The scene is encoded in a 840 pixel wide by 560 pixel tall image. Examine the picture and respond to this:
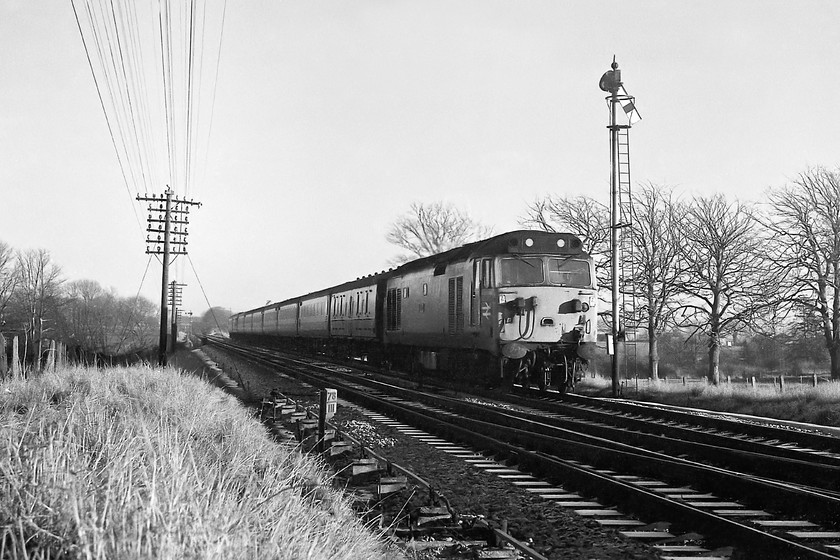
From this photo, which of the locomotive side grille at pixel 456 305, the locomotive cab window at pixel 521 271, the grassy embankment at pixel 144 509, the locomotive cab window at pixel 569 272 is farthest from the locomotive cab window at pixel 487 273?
the grassy embankment at pixel 144 509

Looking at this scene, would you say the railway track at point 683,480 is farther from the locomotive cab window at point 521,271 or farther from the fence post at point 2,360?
the fence post at point 2,360

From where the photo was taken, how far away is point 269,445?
8.45 m

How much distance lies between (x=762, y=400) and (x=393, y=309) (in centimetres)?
1213

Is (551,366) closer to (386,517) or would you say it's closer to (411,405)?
(411,405)

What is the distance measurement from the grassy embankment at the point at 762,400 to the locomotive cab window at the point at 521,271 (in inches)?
170

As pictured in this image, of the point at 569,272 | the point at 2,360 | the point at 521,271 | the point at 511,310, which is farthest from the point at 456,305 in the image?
the point at 2,360

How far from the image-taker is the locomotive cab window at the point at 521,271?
1681 cm

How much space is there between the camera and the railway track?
576cm

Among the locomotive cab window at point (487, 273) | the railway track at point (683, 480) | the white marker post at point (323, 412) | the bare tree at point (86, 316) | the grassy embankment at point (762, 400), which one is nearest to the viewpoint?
the railway track at point (683, 480)

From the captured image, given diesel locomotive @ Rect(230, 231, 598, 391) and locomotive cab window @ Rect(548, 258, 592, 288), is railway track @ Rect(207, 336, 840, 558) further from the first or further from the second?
locomotive cab window @ Rect(548, 258, 592, 288)

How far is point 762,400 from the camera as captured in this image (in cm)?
1577

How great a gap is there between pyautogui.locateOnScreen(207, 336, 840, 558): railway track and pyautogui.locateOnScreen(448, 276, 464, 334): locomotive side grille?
4.99 metres

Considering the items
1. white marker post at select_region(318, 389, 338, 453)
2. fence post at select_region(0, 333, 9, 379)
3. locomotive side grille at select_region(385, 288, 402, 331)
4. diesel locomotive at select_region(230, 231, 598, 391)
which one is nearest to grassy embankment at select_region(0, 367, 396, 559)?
white marker post at select_region(318, 389, 338, 453)

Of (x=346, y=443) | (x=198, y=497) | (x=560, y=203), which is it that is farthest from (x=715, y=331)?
(x=198, y=497)
